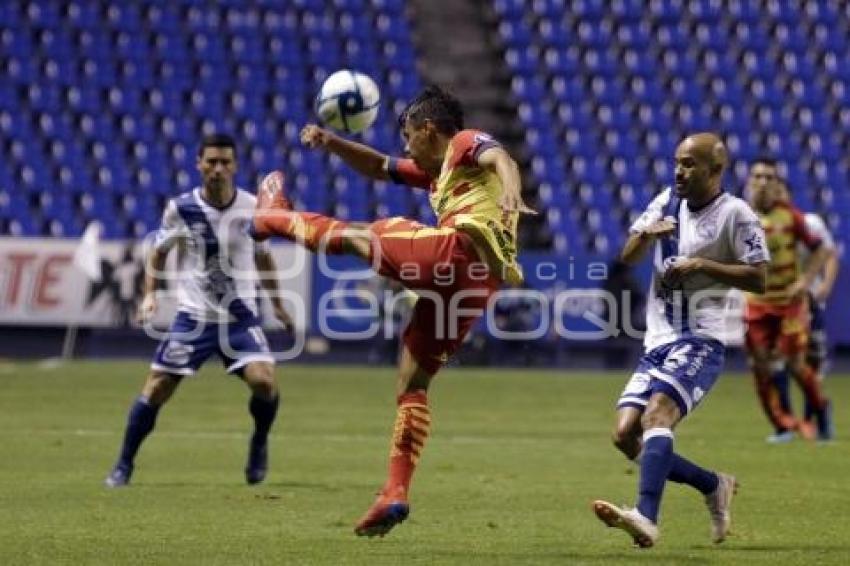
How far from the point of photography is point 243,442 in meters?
14.9

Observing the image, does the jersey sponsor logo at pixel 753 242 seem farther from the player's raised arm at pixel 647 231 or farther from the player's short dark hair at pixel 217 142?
the player's short dark hair at pixel 217 142

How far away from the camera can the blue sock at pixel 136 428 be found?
458 inches

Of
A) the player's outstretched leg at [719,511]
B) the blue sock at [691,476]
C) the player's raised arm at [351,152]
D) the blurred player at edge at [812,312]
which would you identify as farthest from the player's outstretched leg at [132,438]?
the blurred player at edge at [812,312]

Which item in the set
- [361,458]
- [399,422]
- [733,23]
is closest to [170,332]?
[361,458]

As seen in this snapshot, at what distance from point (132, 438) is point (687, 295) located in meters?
4.44

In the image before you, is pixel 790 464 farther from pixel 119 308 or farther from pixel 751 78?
pixel 751 78

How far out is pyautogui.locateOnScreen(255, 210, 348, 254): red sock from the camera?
848 cm

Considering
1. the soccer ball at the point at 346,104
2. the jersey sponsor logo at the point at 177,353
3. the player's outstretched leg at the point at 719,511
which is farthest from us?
the jersey sponsor logo at the point at 177,353

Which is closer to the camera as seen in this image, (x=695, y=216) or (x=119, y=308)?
(x=695, y=216)

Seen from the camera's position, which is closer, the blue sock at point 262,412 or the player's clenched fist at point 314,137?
the player's clenched fist at point 314,137

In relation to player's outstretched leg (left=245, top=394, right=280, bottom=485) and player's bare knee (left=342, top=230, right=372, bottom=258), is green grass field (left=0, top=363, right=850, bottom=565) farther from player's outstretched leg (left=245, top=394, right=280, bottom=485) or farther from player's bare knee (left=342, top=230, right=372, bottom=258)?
player's bare knee (left=342, top=230, right=372, bottom=258)

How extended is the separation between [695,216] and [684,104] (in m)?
23.4

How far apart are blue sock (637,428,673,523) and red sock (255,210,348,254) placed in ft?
5.94

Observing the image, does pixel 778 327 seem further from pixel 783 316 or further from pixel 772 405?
Result: pixel 772 405
